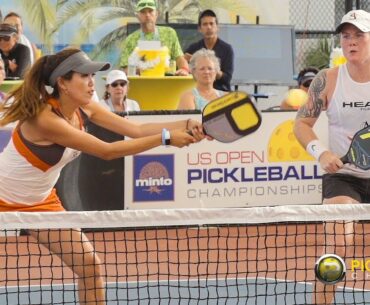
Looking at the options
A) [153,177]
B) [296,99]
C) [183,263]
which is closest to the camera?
[183,263]

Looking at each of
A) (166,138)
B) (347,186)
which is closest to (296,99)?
(347,186)

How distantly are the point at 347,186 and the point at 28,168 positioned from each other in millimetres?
2019

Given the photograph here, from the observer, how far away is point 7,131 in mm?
10492

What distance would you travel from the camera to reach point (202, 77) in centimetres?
1059

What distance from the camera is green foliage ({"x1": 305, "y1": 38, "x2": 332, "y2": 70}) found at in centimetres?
1666

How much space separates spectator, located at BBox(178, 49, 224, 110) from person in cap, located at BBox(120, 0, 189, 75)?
1.23 meters

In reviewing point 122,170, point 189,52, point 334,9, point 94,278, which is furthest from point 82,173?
point 334,9

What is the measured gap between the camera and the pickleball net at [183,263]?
20.7 ft

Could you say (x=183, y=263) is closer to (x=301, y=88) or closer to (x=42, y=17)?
(x=301, y=88)

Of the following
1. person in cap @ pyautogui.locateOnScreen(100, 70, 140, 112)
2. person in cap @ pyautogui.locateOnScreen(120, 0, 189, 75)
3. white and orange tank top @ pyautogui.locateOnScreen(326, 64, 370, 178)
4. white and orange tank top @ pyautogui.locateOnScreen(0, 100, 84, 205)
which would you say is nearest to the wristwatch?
white and orange tank top @ pyautogui.locateOnScreen(0, 100, 84, 205)

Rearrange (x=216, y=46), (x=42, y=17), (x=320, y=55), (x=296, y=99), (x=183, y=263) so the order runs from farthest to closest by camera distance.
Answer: (x=320, y=55)
(x=42, y=17)
(x=216, y=46)
(x=296, y=99)
(x=183, y=263)

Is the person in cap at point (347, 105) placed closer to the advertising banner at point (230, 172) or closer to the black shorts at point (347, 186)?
the black shorts at point (347, 186)

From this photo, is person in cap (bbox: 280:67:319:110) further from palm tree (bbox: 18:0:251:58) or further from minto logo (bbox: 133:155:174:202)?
palm tree (bbox: 18:0:251:58)

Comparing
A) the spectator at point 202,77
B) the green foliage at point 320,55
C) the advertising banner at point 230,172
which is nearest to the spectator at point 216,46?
the advertising banner at point 230,172
